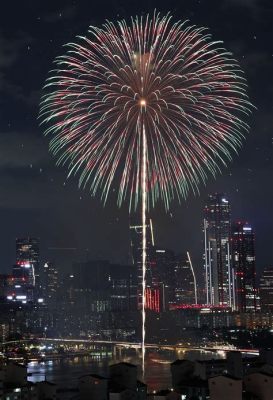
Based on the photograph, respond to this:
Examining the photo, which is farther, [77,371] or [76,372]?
[77,371]

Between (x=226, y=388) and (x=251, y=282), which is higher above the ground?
(x=251, y=282)

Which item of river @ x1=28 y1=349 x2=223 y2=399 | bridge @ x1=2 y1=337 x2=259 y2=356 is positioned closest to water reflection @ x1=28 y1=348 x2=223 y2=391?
river @ x1=28 y1=349 x2=223 y2=399

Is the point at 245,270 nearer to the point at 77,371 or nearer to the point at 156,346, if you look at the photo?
the point at 156,346

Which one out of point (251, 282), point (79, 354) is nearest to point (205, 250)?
point (251, 282)

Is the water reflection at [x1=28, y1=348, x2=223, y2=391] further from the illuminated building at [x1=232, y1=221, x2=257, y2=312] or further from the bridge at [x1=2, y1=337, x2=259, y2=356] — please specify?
the illuminated building at [x1=232, y1=221, x2=257, y2=312]

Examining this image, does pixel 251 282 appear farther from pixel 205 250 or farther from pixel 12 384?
pixel 12 384

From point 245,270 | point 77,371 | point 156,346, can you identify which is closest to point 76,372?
point 77,371

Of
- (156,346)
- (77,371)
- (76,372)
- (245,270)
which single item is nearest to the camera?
(76,372)

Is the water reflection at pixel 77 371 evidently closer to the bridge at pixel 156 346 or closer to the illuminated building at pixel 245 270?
the bridge at pixel 156 346
